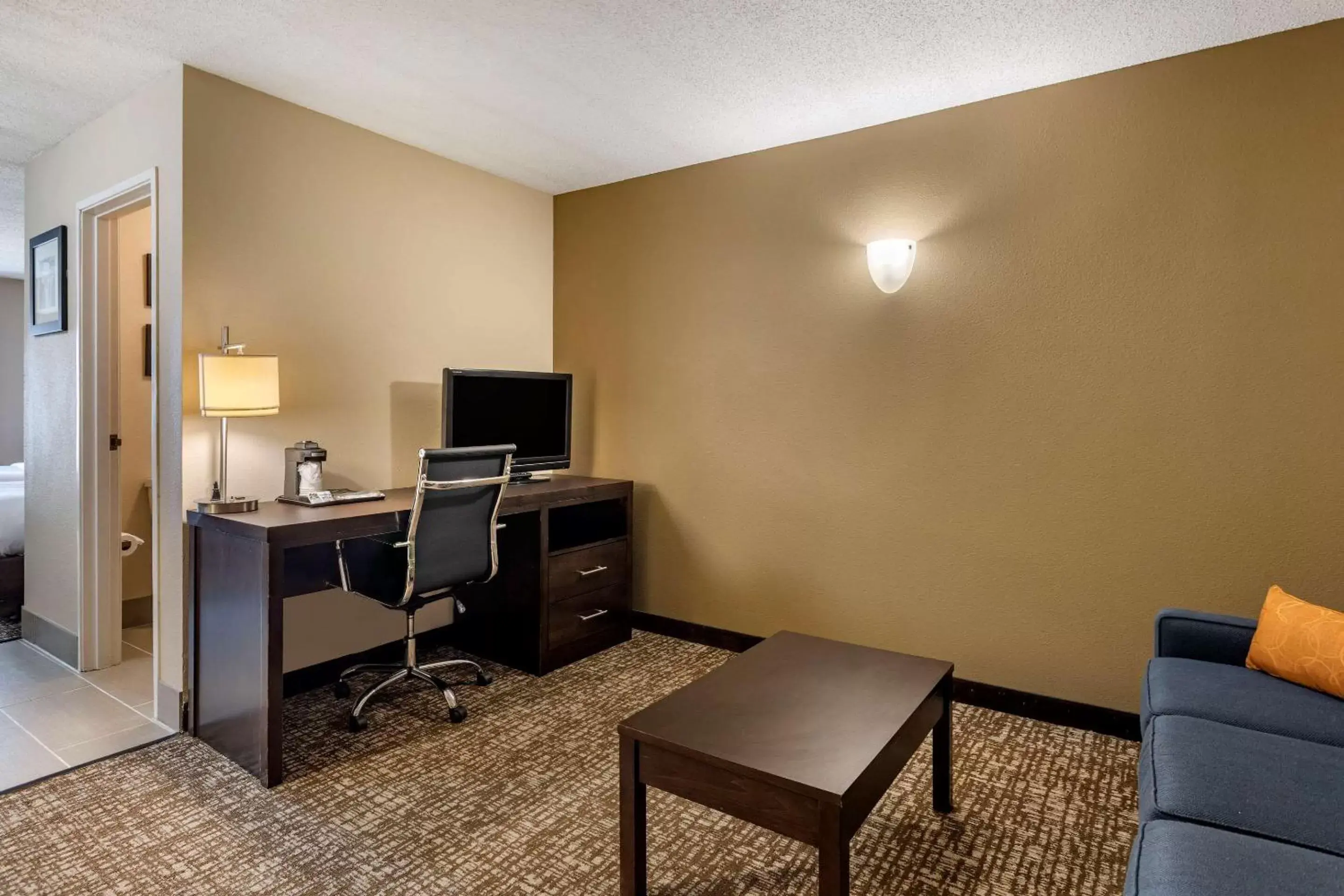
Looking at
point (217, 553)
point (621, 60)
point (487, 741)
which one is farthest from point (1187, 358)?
point (217, 553)

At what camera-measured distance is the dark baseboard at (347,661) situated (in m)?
3.12

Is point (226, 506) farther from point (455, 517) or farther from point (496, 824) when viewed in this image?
point (496, 824)

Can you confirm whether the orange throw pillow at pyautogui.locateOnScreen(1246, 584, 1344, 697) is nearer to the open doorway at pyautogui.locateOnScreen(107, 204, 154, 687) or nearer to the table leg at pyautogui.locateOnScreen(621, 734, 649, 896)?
the table leg at pyautogui.locateOnScreen(621, 734, 649, 896)

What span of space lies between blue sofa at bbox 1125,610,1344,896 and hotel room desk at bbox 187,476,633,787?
2.29 m

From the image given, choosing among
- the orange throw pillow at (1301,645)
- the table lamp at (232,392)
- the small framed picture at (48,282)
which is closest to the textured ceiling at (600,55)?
the small framed picture at (48,282)

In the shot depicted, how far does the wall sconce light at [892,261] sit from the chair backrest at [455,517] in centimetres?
168

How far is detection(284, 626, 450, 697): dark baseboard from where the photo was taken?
3125 mm

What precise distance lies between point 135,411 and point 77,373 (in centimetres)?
88

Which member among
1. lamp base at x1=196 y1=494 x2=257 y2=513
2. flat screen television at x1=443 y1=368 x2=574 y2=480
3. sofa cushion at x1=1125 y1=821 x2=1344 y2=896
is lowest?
sofa cushion at x1=1125 y1=821 x2=1344 y2=896

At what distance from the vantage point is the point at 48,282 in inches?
135

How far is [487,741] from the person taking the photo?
2672 millimetres

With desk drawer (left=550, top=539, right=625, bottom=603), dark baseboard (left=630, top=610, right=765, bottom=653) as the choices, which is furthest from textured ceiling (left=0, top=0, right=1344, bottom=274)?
dark baseboard (left=630, top=610, right=765, bottom=653)

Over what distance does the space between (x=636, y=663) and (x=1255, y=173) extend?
306cm

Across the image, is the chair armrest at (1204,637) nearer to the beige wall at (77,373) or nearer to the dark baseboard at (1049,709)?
the dark baseboard at (1049,709)
